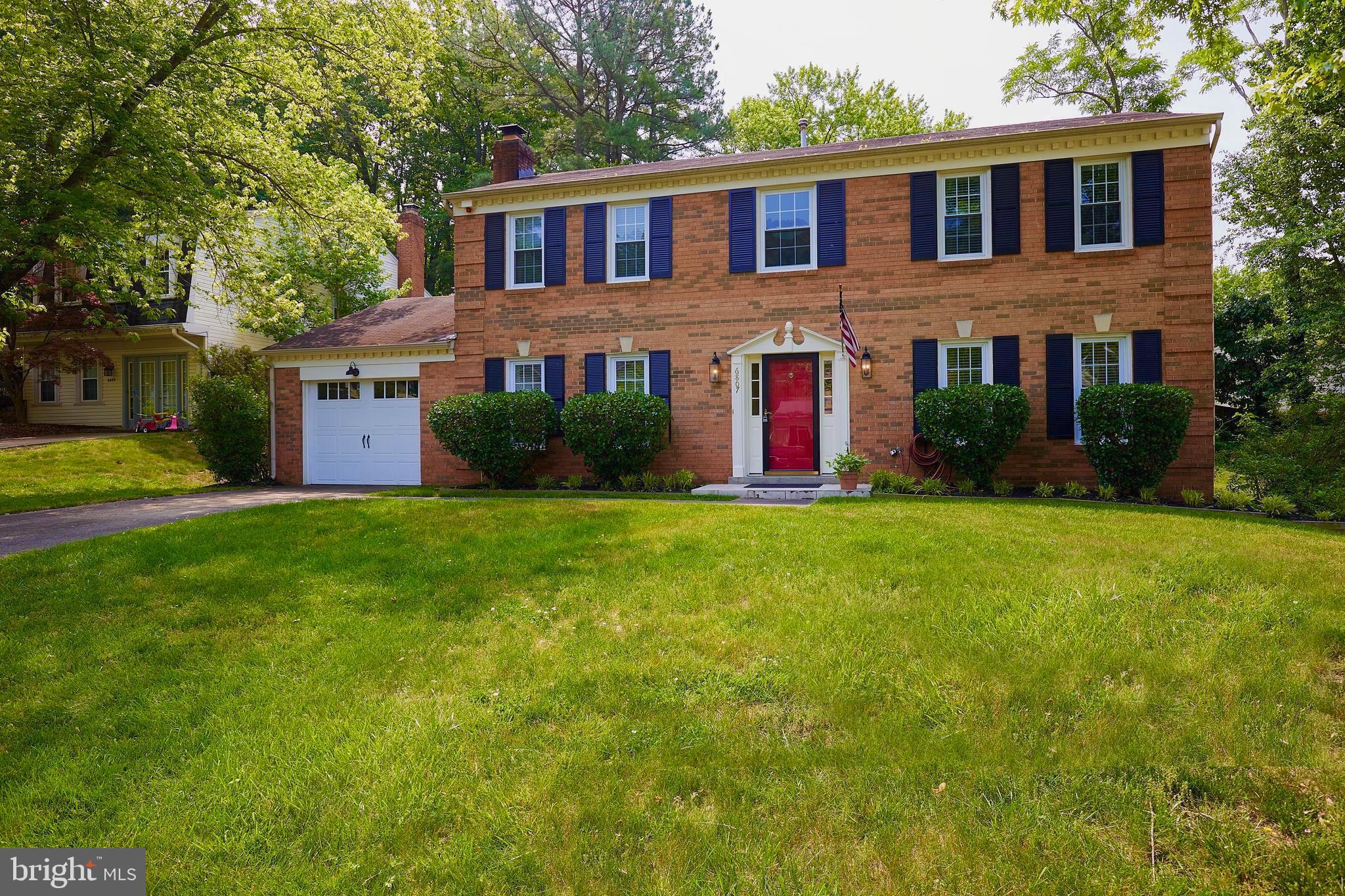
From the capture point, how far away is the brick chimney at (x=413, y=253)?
882 inches

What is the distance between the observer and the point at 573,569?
240 inches

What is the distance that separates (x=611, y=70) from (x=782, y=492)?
20970 mm

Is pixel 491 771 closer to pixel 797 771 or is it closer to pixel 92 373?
pixel 797 771

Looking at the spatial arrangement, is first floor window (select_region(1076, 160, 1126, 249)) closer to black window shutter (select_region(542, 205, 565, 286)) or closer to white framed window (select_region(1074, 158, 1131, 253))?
white framed window (select_region(1074, 158, 1131, 253))

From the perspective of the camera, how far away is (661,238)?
13.6 m

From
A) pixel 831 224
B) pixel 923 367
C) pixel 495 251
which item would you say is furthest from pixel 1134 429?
pixel 495 251

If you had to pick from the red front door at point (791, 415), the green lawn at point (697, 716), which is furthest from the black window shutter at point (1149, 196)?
the green lawn at point (697, 716)

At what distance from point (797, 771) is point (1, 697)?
4575 millimetres

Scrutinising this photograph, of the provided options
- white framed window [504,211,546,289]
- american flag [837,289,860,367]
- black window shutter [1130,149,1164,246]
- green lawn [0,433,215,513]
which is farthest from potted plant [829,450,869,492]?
green lawn [0,433,215,513]

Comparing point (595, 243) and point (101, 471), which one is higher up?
point (595, 243)

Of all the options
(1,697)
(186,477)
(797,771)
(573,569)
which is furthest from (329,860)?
(186,477)

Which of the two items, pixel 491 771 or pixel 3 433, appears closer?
pixel 491 771

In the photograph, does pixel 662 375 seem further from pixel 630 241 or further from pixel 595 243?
pixel 595 243


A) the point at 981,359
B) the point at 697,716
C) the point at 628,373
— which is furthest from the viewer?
the point at 628,373
